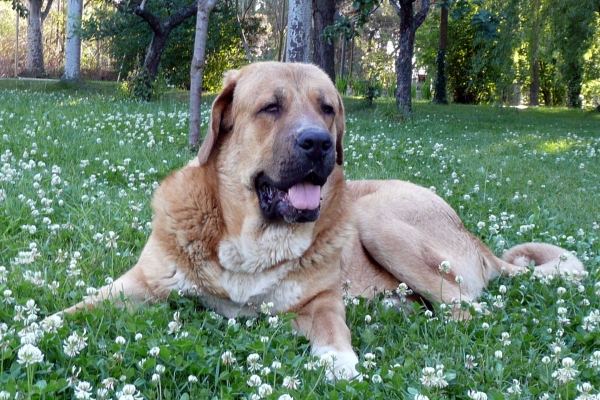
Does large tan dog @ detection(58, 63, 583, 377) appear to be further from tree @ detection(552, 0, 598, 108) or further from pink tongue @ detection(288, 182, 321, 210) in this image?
tree @ detection(552, 0, 598, 108)

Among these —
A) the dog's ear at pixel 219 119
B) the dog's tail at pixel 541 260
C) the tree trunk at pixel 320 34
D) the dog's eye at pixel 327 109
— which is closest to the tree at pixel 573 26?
the tree trunk at pixel 320 34

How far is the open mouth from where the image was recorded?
138 inches

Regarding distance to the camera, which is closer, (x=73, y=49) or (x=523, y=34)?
(x=523, y=34)

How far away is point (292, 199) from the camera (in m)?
3.53

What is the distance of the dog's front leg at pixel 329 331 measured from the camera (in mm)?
2781

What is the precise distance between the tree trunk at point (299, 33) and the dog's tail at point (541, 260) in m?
5.88

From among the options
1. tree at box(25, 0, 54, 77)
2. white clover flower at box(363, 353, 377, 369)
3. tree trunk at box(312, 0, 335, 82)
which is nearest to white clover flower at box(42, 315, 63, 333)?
white clover flower at box(363, 353, 377, 369)

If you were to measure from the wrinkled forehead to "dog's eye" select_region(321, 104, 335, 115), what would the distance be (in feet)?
0.08

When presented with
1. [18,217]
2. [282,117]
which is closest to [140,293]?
[282,117]

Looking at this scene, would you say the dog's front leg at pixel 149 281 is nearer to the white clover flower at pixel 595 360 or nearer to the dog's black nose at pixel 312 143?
the dog's black nose at pixel 312 143

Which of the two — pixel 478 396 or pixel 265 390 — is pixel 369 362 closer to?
pixel 478 396

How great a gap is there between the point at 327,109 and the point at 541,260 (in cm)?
213

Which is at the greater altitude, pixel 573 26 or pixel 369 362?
pixel 573 26

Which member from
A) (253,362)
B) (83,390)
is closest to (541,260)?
(253,362)
